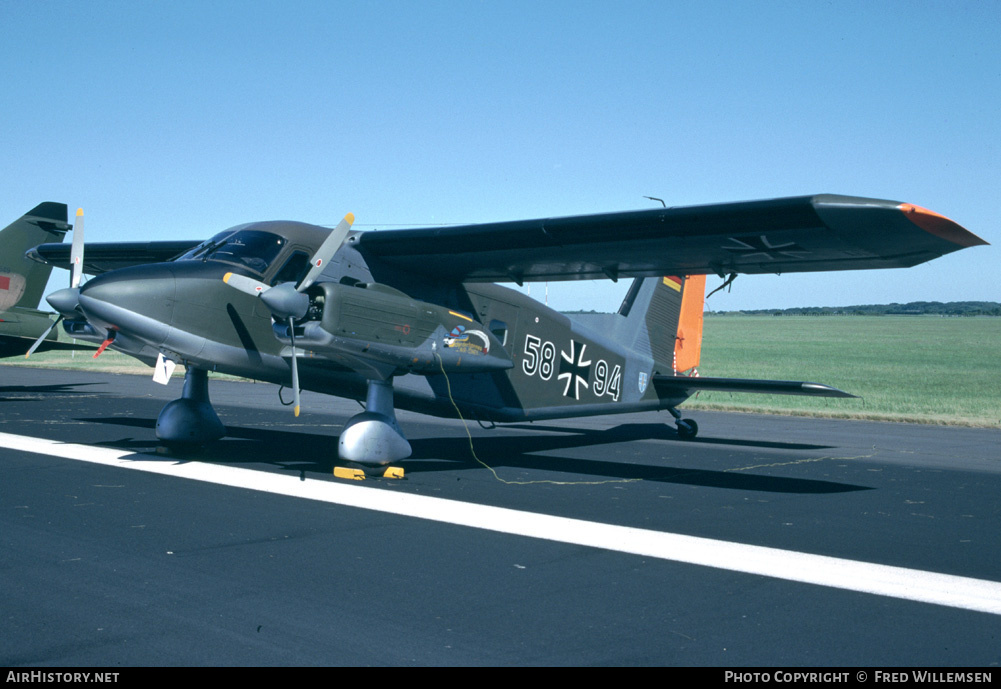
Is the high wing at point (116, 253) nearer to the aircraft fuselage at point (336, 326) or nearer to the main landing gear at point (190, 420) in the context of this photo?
the main landing gear at point (190, 420)

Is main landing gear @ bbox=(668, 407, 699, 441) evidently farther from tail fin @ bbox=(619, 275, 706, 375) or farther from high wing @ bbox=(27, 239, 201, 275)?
high wing @ bbox=(27, 239, 201, 275)

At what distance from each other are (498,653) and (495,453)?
909 centimetres

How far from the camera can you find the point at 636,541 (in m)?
7.21

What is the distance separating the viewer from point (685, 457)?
1338 cm

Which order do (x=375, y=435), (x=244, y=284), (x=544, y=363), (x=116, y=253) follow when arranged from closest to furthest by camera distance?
(x=244, y=284)
(x=375, y=435)
(x=544, y=363)
(x=116, y=253)

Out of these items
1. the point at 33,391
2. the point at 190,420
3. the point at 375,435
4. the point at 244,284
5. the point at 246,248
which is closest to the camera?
the point at 244,284

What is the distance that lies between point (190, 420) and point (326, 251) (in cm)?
367

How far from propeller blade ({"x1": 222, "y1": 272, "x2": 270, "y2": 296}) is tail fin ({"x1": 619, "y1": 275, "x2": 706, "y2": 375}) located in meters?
7.94

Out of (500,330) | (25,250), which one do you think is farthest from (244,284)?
(25,250)

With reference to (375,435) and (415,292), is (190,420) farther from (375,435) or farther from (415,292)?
(415,292)

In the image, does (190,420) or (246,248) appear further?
(190,420)

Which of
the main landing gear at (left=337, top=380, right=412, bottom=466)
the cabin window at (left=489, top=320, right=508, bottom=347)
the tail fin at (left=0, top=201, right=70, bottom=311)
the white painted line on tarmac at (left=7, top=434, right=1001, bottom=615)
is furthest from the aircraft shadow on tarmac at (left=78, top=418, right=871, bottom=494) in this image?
the tail fin at (left=0, top=201, right=70, bottom=311)

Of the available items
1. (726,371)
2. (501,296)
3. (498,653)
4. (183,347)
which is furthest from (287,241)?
(726,371)

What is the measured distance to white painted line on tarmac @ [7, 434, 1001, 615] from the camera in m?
5.90
